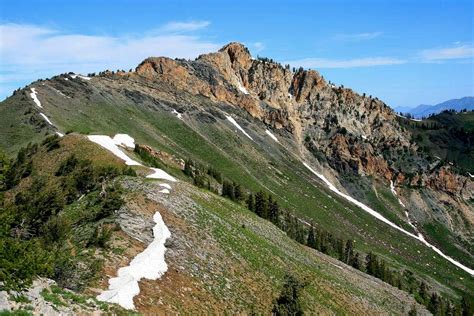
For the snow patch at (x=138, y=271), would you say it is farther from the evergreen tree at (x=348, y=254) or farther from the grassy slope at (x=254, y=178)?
the grassy slope at (x=254, y=178)

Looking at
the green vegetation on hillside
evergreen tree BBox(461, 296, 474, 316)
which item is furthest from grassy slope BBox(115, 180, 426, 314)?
evergreen tree BBox(461, 296, 474, 316)

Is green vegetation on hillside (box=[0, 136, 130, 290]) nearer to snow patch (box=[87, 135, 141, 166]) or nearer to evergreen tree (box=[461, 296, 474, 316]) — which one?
snow patch (box=[87, 135, 141, 166])

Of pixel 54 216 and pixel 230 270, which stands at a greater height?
pixel 54 216

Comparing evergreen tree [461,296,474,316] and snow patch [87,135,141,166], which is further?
evergreen tree [461,296,474,316]

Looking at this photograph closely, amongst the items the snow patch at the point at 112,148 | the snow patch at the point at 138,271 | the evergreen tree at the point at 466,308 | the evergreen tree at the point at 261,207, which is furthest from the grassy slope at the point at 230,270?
the evergreen tree at the point at 466,308

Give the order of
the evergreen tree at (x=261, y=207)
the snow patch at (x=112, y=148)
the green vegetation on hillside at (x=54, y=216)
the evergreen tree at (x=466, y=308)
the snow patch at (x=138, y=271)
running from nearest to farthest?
1. the green vegetation on hillside at (x=54, y=216)
2. the snow patch at (x=138, y=271)
3. the snow patch at (x=112, y=148)
4. the evergreen tree at (x=261, y=207)
5. the evergreen tree at (x=466, y=308)

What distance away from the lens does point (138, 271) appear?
3531cm

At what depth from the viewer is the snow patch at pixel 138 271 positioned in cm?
3006

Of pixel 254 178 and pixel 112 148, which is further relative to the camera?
pixel 254 178

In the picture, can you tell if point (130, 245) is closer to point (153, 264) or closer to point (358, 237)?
point (153, 264)

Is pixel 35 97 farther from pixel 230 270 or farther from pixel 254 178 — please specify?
pixel 230 270

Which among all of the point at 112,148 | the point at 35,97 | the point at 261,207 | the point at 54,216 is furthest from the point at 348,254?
the point at 35,97

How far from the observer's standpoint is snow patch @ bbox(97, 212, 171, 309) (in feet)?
98.6

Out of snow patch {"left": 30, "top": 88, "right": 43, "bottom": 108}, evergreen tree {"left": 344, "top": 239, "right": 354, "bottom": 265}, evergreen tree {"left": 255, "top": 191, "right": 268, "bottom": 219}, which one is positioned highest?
snow patch {"left": 30, "top": 88, "right": 43, "bottom": 108}
